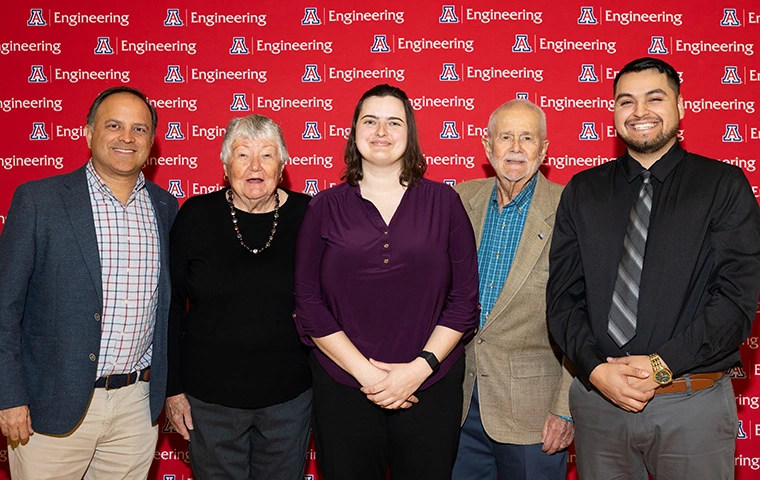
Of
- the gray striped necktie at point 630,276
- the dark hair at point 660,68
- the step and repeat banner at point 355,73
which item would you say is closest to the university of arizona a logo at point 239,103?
the step and repeat banner at point 355,73

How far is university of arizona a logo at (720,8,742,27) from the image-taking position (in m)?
3.30

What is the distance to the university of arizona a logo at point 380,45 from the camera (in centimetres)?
335

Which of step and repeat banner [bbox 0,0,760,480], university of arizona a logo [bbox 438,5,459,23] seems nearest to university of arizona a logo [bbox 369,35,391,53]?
step and repeat banner [bbox 0,0,760,480]

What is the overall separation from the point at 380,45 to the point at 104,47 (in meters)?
1.51

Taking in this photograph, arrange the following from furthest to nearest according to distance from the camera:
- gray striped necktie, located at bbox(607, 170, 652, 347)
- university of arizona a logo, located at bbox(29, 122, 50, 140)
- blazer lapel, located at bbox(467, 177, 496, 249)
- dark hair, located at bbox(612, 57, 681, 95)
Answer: university of arizona a logo, located at bbox(29, 122, 50, 140)
blazer lapel, located at bbox(467, 177, 496, 249)
dark hair, located at bbox(612, 57, 681, 95)
gray striped necktie, located at bbox(607, 170, 652, 347)

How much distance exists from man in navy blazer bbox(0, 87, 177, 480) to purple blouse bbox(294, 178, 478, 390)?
69 cm

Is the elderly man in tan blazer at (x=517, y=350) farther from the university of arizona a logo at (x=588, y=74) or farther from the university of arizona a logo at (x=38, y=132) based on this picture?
the university of arizona a logo at (x=38, y=132)

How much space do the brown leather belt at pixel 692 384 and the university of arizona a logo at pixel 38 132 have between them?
10.7ft

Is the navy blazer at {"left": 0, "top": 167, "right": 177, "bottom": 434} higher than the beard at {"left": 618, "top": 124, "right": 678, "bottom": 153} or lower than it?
lower

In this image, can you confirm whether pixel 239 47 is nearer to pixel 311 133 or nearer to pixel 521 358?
pixel 311 133

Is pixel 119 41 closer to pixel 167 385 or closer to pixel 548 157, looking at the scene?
pixel 167 385

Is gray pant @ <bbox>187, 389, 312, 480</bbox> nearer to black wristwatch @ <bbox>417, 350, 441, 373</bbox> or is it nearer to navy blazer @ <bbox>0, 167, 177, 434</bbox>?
navy blazer @ <bbox>0, 167, 177, 434</bbox>

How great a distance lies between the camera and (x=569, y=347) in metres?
2.10

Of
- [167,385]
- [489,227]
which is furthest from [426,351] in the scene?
[167,385]
